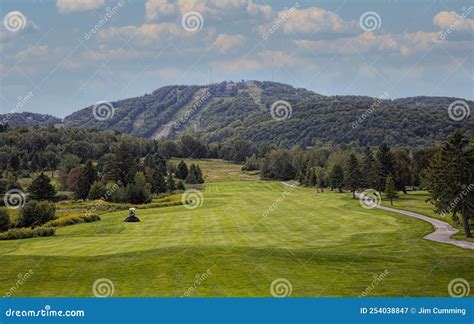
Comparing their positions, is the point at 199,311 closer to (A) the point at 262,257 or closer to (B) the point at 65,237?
(A) the point at 262,257

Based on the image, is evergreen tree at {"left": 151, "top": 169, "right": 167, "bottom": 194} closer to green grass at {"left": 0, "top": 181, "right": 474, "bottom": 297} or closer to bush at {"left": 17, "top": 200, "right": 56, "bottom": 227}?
bush at {"left": 17, "top": 200, "right": 56, "bottom": 227}

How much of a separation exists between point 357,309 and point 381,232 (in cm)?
2493

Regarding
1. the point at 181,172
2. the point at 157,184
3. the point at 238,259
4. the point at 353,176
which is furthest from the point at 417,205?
the point at 181,172

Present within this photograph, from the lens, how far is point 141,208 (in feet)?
263

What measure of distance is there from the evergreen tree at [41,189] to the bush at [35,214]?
3091 cm

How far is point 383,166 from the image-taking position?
293 feet
